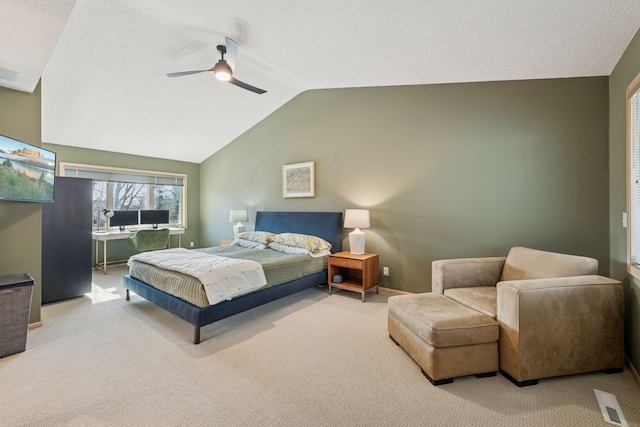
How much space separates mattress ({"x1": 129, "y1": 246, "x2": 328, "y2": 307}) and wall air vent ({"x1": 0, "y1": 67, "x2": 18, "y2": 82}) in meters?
2.07

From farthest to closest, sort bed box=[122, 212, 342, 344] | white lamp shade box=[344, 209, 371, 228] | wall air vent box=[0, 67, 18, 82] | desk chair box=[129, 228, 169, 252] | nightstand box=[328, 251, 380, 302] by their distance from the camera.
Result: desk chair box=[129, 228, 169, 252], white lamp shade box=[344, 209, 371, 228], nightstand box=[328, 251, 380, 302], bed box=[122, 212, 342, 344], wall air vent box=[0, 67, 18, 82]

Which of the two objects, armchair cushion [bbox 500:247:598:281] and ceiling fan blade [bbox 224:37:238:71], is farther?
ceiling fan blade [bbox 224:37:238:71]

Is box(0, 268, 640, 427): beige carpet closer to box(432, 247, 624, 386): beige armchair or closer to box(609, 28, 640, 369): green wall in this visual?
box(432, 247, 624, 386): beige armchair

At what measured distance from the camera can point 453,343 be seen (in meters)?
1.82

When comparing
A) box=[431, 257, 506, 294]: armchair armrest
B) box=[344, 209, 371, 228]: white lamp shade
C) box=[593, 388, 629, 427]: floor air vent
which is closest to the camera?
box=[593, 388, 629, 427]: floor air vent

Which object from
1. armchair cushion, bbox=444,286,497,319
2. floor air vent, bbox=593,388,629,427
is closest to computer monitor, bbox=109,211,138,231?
armchair cushion, bbox=444,286,497,319

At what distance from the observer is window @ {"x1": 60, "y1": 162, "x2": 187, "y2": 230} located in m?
5.21

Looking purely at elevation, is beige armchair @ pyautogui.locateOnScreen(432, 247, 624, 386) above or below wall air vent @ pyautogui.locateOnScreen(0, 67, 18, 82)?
below

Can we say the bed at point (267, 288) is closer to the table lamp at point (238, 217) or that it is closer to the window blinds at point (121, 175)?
the table lamp at point (238, 217)

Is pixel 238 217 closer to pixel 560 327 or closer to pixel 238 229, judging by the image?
pixel 238 229

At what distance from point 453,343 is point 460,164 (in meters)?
2.21

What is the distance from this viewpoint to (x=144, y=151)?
5.62 metres

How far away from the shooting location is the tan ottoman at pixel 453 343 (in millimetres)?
1819

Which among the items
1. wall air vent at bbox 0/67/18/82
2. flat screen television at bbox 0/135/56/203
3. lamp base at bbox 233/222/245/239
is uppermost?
wall air vent at bbox 0/67/18/82
